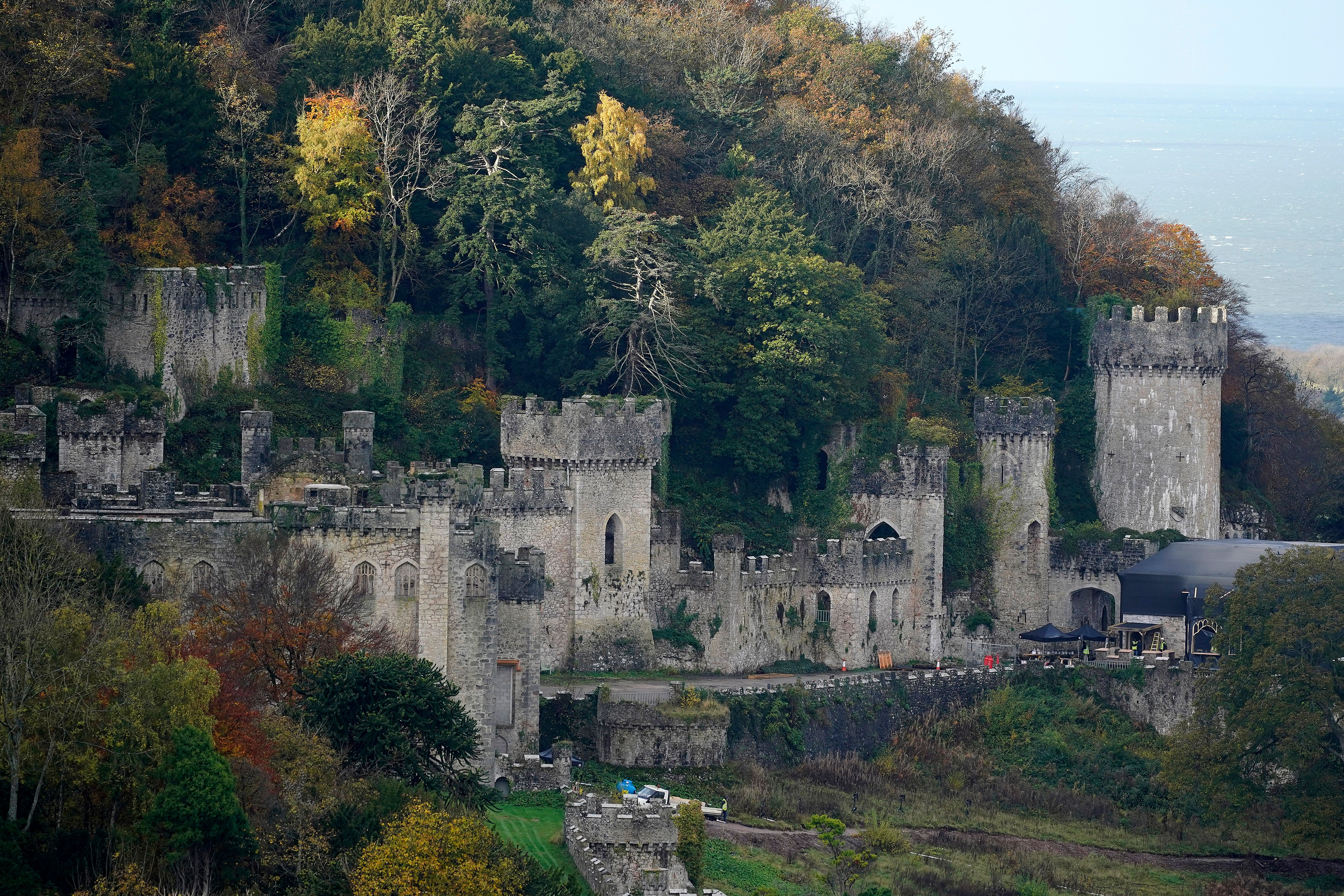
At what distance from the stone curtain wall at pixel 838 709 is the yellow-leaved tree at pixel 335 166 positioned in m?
16.3

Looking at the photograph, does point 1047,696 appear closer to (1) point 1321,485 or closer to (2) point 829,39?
(1) point 1321,485

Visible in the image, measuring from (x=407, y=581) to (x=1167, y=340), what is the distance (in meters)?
30.1

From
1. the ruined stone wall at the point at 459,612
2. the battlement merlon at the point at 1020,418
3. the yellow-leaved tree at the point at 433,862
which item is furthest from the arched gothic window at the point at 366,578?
the battlement merlon at the point at 1020,418

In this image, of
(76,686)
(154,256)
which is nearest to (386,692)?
(76,686)

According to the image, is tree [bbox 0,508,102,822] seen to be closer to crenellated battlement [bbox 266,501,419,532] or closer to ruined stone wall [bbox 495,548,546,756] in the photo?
crenellated battlement [bbox 266,501,419,532]

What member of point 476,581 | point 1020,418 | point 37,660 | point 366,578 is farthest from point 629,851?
point 1020,418

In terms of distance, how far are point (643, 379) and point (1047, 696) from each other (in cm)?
1358

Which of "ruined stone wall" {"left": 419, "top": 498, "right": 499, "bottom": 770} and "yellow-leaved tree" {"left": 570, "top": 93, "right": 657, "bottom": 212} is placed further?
"yellow-leaved tree" {"left": 570, "top": 93, "right": 657, "bottom": 212}

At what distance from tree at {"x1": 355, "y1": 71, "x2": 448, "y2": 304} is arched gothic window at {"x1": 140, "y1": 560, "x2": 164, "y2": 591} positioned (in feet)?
→ 54.1

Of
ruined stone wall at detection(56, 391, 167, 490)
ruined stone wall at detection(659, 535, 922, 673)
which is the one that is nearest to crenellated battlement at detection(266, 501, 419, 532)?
ruined stone wall at detection(56, 391, 167, 490)

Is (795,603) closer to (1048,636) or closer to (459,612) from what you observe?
(1048,636)

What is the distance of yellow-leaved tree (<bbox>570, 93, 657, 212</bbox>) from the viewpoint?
263 ft

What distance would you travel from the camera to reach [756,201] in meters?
80.7

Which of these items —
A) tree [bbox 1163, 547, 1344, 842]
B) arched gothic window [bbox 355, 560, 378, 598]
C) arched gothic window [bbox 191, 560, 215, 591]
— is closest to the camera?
arched gothic window [bbox 191, 560, 215, 591]
